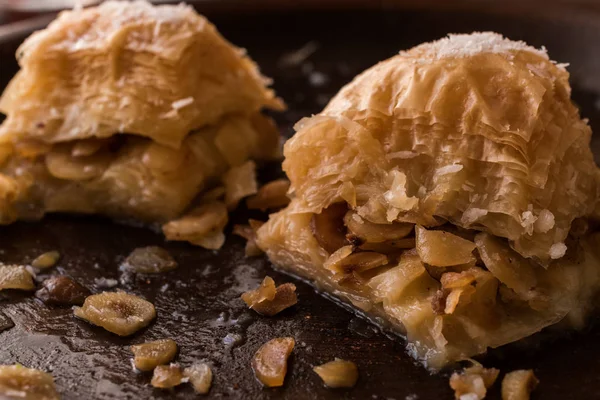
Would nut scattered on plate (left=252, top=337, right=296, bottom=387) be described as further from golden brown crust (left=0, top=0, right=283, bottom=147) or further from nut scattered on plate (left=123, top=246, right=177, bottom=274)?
golden brown crust (left=0, top=0, right=283, bottom=147)

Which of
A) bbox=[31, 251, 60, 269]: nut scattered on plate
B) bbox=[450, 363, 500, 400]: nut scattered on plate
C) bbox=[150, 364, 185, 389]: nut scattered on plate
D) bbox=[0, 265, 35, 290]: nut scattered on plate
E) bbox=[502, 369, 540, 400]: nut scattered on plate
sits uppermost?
bbox=[502, 369, 540, 400]: nut scattered on plate

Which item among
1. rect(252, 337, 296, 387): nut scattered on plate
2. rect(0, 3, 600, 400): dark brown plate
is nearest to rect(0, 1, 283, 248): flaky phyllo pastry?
rect(0, 3, 600, 400): dark brown plate

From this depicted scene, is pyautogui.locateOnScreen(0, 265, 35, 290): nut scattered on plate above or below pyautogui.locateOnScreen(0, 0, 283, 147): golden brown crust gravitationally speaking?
below

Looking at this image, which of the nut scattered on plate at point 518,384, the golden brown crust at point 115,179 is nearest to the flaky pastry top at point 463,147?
the nut scattered on plate at point 518,384

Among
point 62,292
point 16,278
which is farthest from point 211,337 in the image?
point 16,278

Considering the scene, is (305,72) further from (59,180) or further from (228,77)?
(59,180)

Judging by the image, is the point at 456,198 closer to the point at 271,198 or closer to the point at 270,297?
the point at 270,297

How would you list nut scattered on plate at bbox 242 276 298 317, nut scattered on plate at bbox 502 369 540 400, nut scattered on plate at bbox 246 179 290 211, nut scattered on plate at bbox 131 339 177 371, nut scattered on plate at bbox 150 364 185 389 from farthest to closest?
nut scattered on plate at bbox 246 179 290 211 → nut scattered on plate at bbox 242 276 298 317 → nut scattered on plate at bbox 131 339 177 371 → nut scattered on plate at bbox 150 364 185 389 → nut scattered on plate at bbox 502 369 540 400

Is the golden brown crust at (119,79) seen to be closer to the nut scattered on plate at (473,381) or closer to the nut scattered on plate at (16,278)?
the nut scattered on plate at (16,278)
